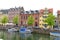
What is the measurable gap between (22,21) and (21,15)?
146 inches

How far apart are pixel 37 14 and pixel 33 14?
9.60 feet

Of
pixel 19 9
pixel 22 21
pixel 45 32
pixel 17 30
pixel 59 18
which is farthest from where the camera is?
pixel 19 9

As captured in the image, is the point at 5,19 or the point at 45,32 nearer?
the point at 45,32

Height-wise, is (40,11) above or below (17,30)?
above

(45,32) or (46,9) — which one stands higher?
(46,9)

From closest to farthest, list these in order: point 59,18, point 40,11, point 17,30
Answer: point 17,30, point 59,18, point 40,11

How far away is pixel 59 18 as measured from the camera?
8325 centimetres

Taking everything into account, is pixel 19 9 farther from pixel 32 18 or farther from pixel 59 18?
pixel 59 18

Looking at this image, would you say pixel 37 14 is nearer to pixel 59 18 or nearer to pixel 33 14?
pixel 33 14

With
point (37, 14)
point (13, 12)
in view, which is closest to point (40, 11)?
point (37, 14)

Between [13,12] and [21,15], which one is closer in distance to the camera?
[21,15]

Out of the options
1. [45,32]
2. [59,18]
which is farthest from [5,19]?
[45,32]

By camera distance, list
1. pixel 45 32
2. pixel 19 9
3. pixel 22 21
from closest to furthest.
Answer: pixel 45 32, pixel 22 21, pixel 19 9

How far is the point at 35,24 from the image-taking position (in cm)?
9044
